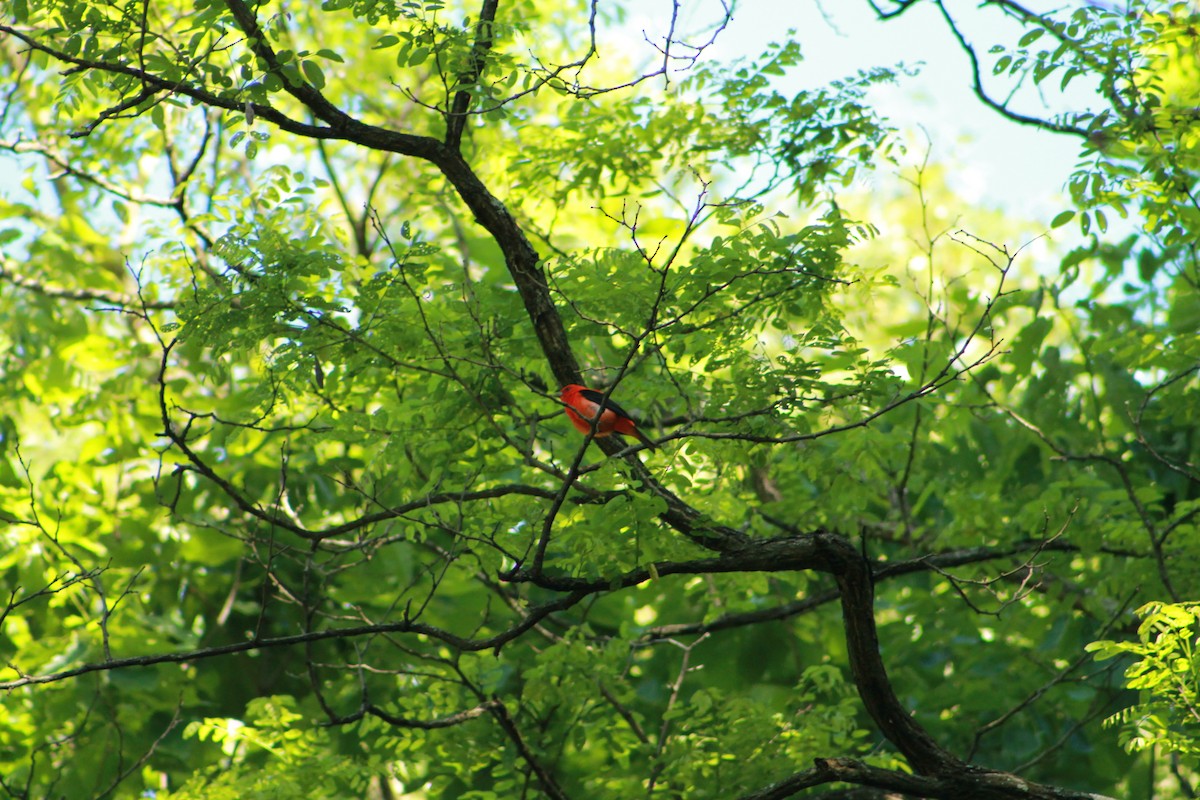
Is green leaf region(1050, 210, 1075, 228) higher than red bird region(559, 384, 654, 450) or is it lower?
higher

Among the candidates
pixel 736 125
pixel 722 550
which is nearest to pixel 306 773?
pixel 722 550

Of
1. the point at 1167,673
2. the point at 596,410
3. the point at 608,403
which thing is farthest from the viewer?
the point at 608,403

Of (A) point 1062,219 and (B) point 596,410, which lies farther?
(A) point 1062,219

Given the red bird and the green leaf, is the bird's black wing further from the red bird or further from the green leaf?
the green leaf

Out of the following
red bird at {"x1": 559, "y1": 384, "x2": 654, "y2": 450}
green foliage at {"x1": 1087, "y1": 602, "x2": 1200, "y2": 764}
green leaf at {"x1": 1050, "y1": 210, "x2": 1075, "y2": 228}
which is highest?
green leaf at {"x1": 1050, "y1": 210, "x2": 1075, "y2": 228}

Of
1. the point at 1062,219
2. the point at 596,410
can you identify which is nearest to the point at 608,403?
the point at 596,410

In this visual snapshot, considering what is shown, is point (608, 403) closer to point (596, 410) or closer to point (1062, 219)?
point (596, 410)

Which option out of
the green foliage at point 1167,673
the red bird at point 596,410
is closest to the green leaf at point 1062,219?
the green foliage at point 1167,673

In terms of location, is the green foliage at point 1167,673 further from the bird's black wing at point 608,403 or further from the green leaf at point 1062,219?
the bird's black wing at point 608,403

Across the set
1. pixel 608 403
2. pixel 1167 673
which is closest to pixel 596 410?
pixel 608 403

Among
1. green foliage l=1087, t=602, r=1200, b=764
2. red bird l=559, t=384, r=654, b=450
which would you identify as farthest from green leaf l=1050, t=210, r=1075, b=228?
red bird l=559, t=384, r=654, b=450

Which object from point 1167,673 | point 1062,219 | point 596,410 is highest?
point 1062,219

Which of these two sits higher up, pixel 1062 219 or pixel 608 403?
pixel 1062 219

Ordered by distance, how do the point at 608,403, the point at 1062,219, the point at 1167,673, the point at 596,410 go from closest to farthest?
1. the point at 1167,673
2. the point at 596,410
3. the point at 608,403
4. the point at 1062,219
